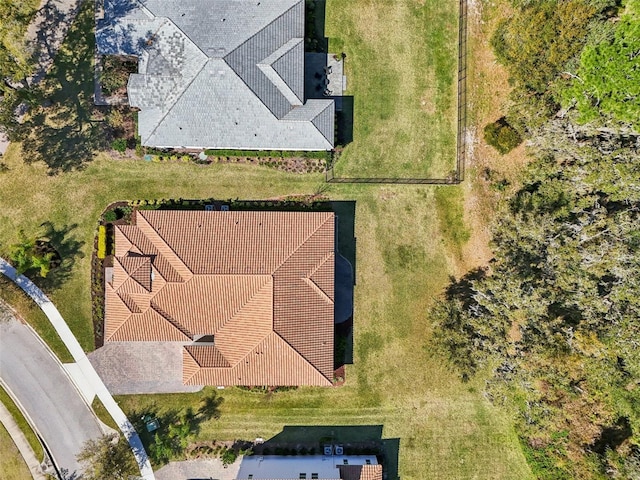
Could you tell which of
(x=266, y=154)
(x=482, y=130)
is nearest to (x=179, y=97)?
(x=266, y=154)

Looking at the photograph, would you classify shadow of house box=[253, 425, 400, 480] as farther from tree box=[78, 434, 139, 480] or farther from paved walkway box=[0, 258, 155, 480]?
tree box=[78, 434, 139, 480]

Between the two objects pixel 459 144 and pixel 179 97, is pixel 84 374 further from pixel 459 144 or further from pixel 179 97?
pixel 459 144

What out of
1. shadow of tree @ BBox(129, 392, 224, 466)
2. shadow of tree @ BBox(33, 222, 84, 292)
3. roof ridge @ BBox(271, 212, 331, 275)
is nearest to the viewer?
roof ridge @ BBox(271, 212, 331, 275)

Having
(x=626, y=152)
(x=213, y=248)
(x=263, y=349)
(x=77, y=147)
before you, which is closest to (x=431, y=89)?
(x=626, y=152)

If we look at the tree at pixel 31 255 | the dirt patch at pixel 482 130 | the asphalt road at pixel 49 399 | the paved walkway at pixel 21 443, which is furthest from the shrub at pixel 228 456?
the dirt patch at pixel 482 130

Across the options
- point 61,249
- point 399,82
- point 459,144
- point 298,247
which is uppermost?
point 399,82

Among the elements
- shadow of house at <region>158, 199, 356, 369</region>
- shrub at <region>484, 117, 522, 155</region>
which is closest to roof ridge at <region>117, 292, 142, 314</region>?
shadow of house at <region>158, 199, 356, 369</region>
